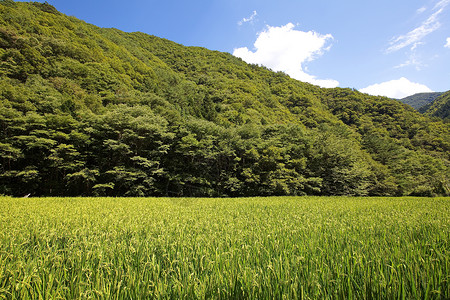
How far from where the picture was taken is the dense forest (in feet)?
74.4

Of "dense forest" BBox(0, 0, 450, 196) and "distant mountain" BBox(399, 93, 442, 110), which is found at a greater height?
"distant mountain" BBox(399, 93, 442, 110)

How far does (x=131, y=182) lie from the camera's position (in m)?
24.4

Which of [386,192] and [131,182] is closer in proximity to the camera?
[131,182]

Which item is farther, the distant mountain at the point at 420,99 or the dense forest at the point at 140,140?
the distant mountain at the point at 420,99

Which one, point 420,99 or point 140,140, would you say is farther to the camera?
point 420,99

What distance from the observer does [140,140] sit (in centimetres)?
2709

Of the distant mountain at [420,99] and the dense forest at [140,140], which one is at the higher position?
the distant mountain at [420,99]

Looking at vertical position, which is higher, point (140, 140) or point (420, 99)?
point (420, 99)

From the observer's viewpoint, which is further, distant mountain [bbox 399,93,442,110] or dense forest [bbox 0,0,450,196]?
distant mountain [bbox 399,93,442,110]

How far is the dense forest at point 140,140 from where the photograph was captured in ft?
74.4

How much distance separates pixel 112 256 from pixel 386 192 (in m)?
50.5

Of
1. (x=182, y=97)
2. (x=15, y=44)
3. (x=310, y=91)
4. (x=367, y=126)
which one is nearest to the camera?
(x=15, y=44)

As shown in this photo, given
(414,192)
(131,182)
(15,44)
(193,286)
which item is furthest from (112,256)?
(15,44)

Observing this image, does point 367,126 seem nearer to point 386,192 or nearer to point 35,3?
point 386,192
